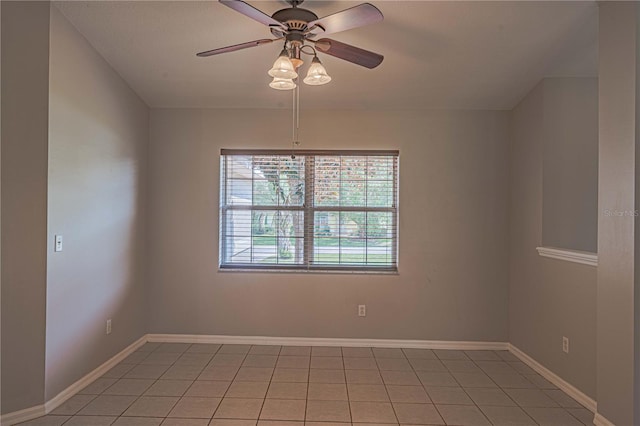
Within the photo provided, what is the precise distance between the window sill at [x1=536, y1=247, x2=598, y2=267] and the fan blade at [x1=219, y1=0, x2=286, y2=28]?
2.55 meters

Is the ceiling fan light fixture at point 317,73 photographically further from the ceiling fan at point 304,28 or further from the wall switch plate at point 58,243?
the wall switch plate at point 58,243

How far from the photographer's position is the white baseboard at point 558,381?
8.30ft

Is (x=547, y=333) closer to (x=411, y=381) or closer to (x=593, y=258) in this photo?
(x=593, y=258)

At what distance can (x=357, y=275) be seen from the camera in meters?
3.63

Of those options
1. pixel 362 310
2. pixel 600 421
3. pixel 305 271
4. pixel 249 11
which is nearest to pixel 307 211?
pixel 305 271

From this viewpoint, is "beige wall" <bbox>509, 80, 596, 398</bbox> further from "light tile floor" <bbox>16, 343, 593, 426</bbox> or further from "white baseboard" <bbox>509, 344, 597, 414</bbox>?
"light tile floor" <bbox>16, 343, 593, 426</bbox>

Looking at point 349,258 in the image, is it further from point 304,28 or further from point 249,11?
point 249,11

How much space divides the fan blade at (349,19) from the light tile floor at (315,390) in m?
2.36

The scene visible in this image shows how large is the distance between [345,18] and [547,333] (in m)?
2.92

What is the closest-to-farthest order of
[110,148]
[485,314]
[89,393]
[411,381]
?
[89,393]
[411,381]
[110,148]
[485,314]

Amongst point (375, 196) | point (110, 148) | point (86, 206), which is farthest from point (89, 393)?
point (375, 196)

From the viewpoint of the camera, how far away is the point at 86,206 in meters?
2.78

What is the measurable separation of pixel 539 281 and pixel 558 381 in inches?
31.1

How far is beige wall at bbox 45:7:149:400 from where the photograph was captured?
96.4 inches
